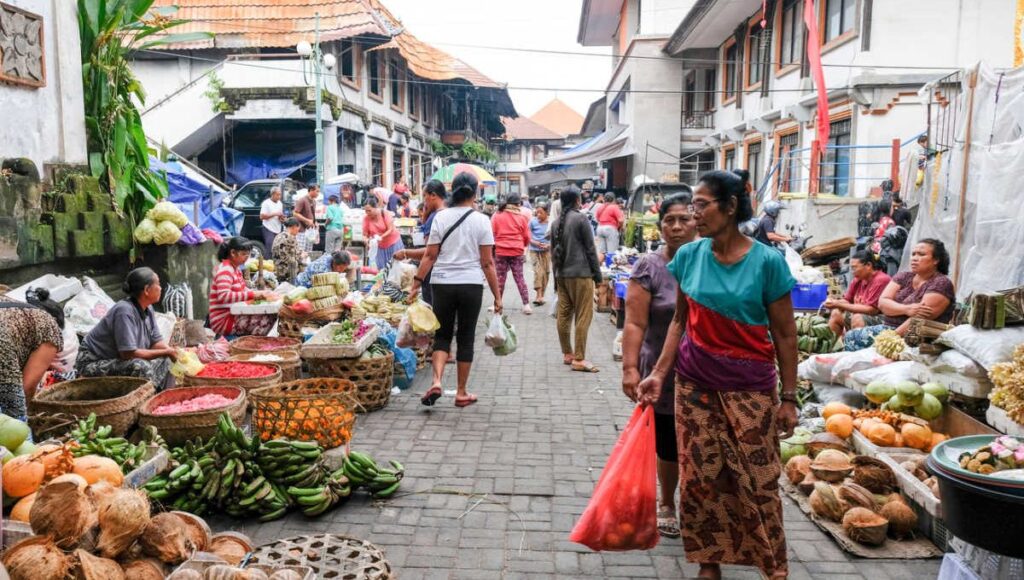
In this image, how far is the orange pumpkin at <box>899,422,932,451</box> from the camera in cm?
478

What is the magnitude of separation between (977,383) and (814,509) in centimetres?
150

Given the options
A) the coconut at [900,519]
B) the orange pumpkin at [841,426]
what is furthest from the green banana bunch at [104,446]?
the orange pumpkin at [841,426]

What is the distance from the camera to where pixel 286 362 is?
652 centimetres

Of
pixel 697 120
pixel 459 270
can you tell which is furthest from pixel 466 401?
pixel 697 120

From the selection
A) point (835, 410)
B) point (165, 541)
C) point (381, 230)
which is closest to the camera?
point (165, 541)

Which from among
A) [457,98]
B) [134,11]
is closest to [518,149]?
[457,98]

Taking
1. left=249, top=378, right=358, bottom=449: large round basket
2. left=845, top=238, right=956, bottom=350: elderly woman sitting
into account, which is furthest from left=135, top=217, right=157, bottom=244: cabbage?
left=845, top=238, right=956, bottom=350: elderly woman sitting

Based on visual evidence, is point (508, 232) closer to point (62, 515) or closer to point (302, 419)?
point (302, 419)

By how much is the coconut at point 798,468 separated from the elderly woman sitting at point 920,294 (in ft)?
5.57

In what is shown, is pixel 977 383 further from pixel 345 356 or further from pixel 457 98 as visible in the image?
pixel 457 98

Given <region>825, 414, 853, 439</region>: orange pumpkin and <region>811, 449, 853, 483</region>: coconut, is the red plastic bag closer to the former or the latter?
<region>811, 449, 853, 483</region>: coconut

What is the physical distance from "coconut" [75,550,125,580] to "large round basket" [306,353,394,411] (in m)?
3.39

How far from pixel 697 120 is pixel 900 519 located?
2682 centimetres

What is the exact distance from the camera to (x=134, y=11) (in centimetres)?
859
